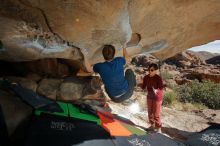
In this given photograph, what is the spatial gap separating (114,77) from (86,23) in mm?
1316

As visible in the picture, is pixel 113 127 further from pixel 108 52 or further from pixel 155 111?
pixel 108 52

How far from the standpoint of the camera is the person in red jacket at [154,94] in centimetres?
688

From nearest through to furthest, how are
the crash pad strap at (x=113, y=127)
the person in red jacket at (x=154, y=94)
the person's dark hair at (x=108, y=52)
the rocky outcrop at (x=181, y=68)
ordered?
the crash pad strap at (x=113, y=127)
the person's dark hair at (x=108, y=52)
the person in red jacket at (x=154, y=94)
the rocky outcrop at (x=181, y=68)

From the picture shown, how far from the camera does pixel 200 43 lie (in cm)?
1031

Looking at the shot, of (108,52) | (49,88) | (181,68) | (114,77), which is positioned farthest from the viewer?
(181,68)

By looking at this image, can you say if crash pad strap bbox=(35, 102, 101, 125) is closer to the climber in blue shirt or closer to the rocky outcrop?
the climber in blue shirt

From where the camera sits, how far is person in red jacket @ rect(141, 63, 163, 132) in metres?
6.88

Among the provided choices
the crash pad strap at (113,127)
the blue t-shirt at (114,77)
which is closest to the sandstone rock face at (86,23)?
A: the blue t-shirt at (114,77)

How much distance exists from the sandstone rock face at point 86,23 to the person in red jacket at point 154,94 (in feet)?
3.65

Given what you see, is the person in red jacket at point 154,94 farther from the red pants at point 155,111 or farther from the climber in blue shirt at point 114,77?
the climber in blue shirt at point 114,77

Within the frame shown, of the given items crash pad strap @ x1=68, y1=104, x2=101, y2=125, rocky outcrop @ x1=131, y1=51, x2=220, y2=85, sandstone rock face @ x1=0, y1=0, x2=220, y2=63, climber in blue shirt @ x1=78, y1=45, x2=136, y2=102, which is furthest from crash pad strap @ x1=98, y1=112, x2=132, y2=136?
rocky outcrop @ x1=131, y1=51, x2=220, y2=85

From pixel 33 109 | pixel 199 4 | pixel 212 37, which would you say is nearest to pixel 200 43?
pixel 212 37

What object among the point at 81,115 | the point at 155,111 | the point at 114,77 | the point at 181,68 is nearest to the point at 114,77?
the point at 114,77

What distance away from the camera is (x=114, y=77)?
6.58 meters
